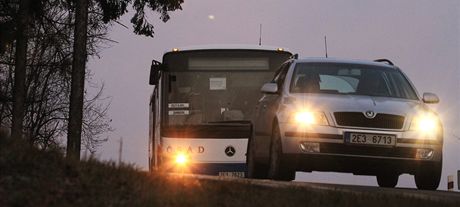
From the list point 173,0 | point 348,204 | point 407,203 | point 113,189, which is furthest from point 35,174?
point 173,0

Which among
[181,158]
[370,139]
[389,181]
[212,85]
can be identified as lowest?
[389,181]

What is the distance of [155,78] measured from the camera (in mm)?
17250

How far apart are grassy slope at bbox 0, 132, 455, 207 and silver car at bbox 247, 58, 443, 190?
3.54m

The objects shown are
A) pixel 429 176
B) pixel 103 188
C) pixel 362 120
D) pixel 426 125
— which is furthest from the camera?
pixel 429 176

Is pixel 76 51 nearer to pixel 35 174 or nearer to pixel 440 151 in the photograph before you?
pixel 440 151

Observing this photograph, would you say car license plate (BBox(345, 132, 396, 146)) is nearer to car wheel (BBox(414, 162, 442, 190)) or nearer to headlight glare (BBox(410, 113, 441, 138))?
headlight glare (BBox(410, 113, 441, 138))

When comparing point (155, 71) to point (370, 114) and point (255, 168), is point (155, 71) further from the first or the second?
point (370, 114)

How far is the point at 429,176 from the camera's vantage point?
459 inches

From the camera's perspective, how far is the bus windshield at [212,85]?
16.2 m

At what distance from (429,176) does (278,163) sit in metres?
2.21

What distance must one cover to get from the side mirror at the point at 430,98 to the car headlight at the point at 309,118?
1.91m

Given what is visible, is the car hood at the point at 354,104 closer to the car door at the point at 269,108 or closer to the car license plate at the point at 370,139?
the car license plate at the point at 370,139

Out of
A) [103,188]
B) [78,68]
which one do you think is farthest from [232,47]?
[103,188]

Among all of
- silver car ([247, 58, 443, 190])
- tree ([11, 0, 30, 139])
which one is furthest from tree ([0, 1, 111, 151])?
silver car ([247, 58, 443, 190])
